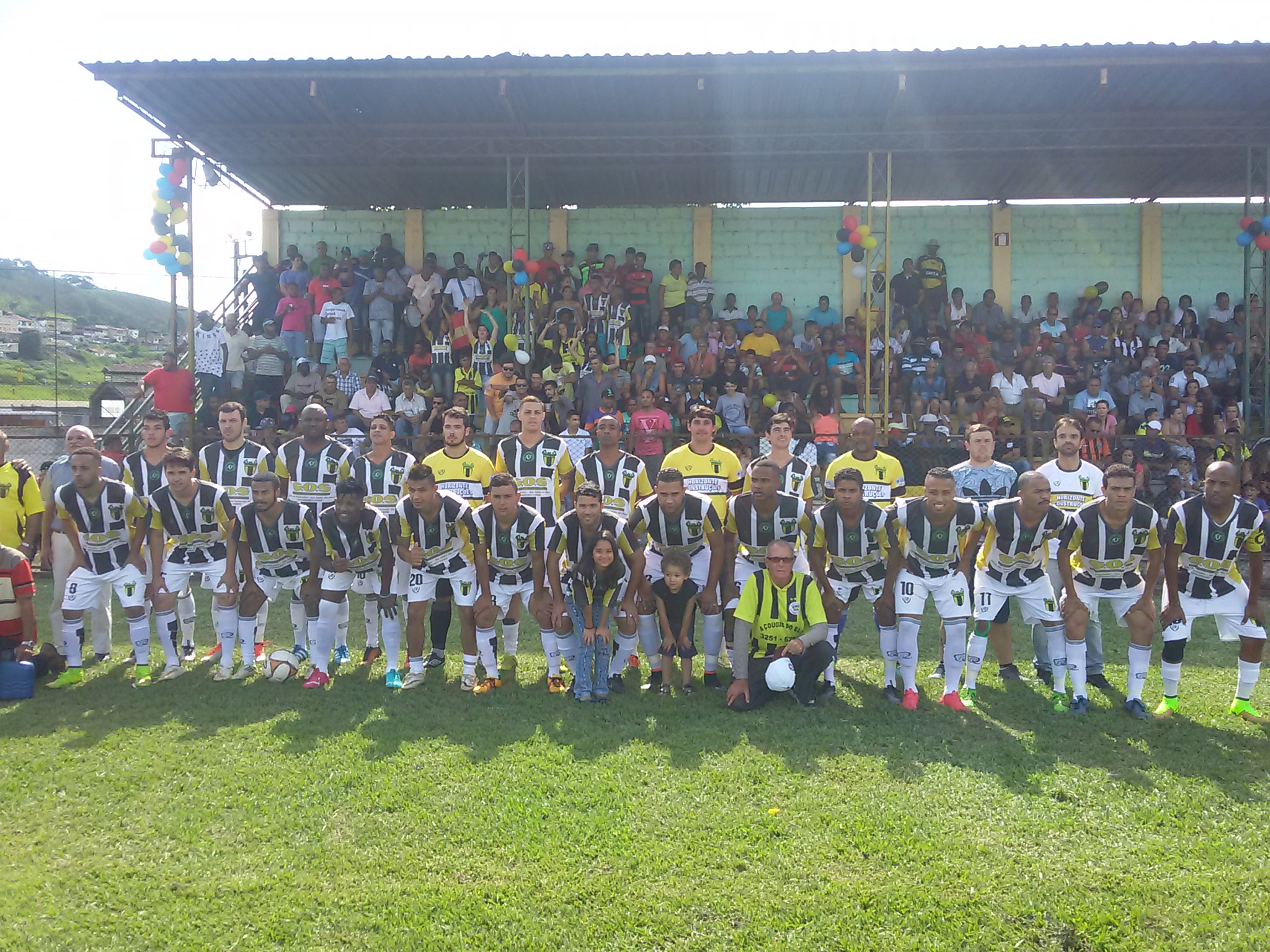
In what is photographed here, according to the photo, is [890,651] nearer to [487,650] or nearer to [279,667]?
[487,650]

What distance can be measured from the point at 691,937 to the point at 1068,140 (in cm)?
1428

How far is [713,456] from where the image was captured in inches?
342

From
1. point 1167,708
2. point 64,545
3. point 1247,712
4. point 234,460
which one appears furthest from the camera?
point 234,460

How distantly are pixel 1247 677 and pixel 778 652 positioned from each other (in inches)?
134

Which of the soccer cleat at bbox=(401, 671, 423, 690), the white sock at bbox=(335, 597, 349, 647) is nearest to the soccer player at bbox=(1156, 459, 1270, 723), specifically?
the soccer cleat at bbox=(401, 671, 423, 690)

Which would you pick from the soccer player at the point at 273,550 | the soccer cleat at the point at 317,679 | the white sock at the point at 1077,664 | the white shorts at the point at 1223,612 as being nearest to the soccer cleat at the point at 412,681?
the soccer cleat at the point at 317,679

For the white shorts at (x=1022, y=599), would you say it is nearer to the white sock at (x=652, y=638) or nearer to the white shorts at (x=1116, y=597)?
the white shorts at (x=1116, y=597)

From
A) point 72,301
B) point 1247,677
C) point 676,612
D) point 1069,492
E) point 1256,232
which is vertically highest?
point 72,301

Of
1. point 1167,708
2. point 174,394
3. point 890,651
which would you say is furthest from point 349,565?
point 174,394

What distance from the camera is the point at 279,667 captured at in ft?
24.8

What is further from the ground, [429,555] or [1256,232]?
[1256,232]

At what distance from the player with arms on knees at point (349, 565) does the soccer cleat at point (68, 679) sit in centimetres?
194

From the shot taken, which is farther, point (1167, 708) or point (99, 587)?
point (99, 587)

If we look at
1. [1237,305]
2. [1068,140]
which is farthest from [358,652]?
[1237,305]
